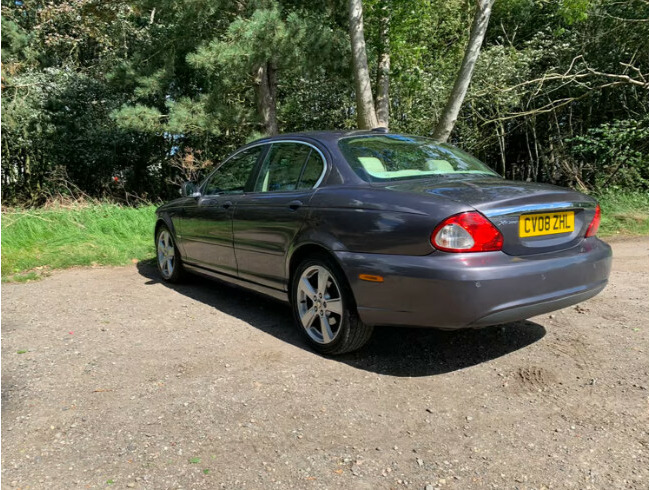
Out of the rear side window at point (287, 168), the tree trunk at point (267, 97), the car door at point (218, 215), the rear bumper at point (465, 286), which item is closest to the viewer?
the rear bumper at point (465, 286)

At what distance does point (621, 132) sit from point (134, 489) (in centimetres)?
1219

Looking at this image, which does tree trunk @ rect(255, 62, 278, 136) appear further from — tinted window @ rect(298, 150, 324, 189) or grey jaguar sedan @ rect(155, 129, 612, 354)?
tinted window @ rect(298, 150, 324, 189)

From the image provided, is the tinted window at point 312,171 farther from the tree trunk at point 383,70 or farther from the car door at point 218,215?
the tree trunk at point 383,70

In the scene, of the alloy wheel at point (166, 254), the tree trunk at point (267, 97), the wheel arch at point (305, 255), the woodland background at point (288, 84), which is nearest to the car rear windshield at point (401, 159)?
the wheel arch at point (305, 255)

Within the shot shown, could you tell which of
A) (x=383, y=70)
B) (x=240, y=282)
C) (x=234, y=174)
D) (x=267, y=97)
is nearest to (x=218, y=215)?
(x=234, y=174)

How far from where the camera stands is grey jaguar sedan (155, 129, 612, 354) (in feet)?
9.88

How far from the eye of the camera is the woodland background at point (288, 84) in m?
11.0

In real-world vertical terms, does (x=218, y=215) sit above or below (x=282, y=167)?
below

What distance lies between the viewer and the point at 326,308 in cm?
367

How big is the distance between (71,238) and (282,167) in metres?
5.20

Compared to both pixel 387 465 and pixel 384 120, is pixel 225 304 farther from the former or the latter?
pixel 384 120

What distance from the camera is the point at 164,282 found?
6.24 metres

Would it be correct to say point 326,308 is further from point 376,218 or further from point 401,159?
point 401,159

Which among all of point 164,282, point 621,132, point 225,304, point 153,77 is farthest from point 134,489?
point 621,132
